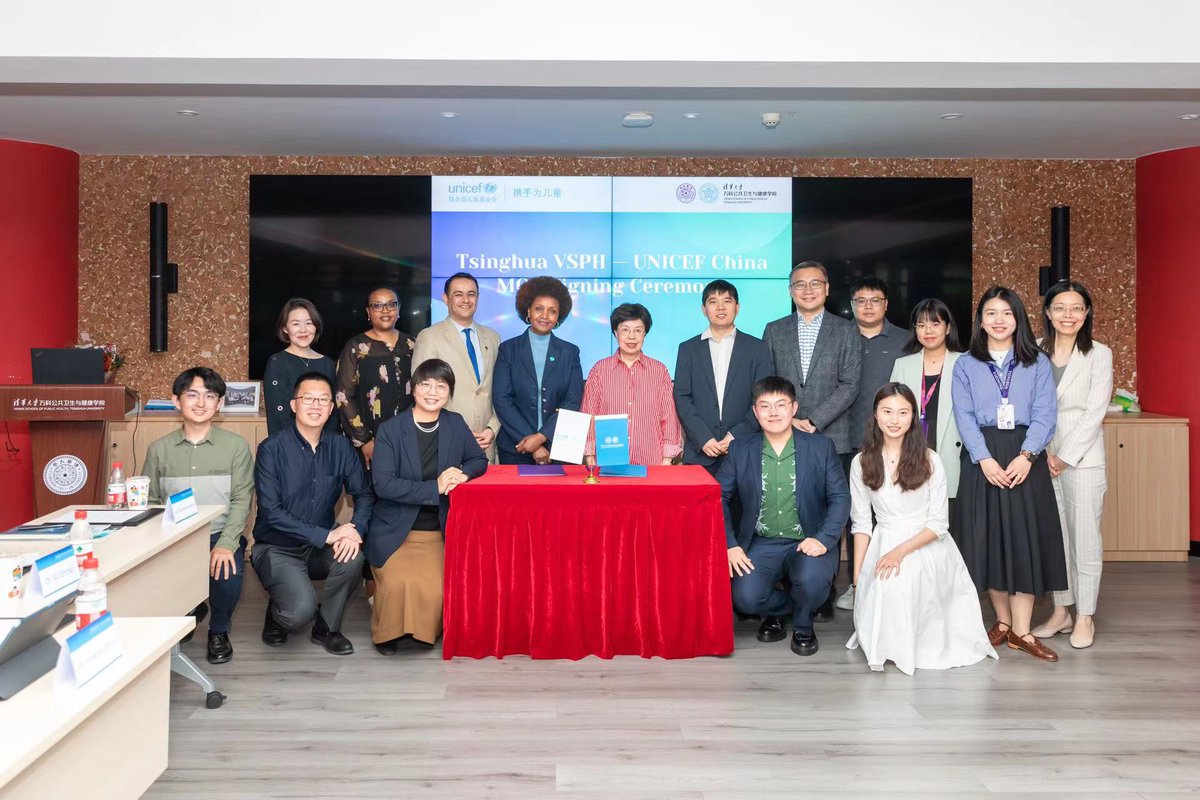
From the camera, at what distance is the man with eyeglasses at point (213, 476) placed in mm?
3889

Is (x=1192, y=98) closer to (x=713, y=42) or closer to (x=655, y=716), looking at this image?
(x=713, y=42)

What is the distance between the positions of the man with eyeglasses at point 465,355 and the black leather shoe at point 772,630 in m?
1.60

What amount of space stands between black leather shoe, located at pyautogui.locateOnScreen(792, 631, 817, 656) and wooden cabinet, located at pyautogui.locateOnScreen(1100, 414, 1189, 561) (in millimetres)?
2916

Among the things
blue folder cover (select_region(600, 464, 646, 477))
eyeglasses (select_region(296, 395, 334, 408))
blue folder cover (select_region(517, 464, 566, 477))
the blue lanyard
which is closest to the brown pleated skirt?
blue folder cover (select_region(517, 464, 566, 477))

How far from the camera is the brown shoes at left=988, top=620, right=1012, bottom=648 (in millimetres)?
4117

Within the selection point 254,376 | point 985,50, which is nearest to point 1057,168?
point 985,50

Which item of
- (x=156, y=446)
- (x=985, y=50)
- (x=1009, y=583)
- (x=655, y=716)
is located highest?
(x=985, y=50)

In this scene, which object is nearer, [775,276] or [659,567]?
[659,567]

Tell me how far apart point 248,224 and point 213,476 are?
2920 mm

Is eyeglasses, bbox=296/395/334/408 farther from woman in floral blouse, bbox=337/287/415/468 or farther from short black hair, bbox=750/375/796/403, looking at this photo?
short black hair, bbox=750/375/796/403

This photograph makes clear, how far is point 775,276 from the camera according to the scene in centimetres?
626

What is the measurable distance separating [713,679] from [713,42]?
95.4 inches

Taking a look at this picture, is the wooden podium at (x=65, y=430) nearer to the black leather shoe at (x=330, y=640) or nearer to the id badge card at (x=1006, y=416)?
the black leather shoe at (x=330, y=640)

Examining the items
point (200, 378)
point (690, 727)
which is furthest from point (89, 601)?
point (200, 378)
